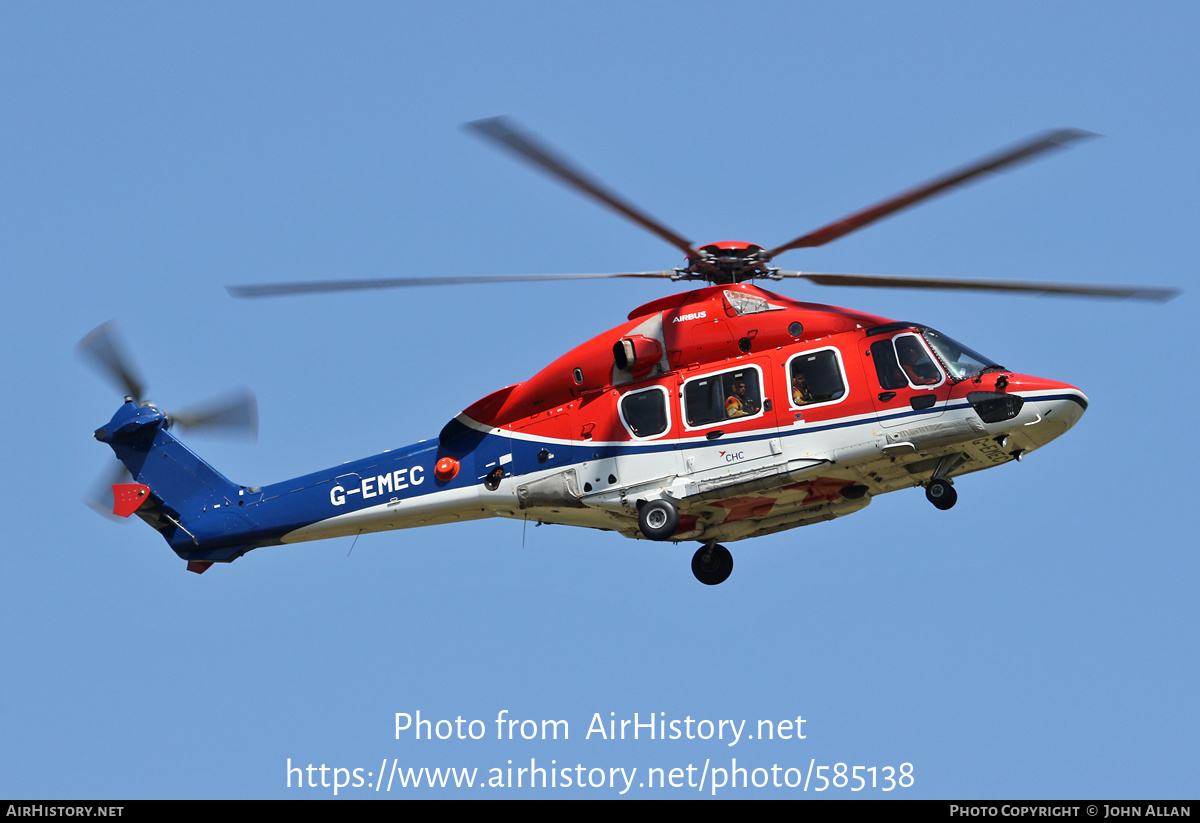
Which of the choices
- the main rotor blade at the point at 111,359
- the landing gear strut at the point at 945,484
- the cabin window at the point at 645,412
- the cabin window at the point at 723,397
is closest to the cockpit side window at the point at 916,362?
the landing gear strut at the point at 945,484

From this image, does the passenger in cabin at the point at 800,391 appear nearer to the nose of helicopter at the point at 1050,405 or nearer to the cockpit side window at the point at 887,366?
Result: the cockpit side window at the point at 887,366

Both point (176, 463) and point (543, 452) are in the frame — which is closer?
point (543, 452)

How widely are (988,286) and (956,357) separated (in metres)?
1.25

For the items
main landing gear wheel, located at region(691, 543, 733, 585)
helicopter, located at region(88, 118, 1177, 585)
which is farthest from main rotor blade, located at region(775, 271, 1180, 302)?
main landing gear wheel, located at region(691, 543, 733, 585)

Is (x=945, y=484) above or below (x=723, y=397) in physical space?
below

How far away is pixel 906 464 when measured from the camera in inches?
754

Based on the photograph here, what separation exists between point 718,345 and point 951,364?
126 inches

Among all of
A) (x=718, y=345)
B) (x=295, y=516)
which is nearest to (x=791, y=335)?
(x=718, y=345)

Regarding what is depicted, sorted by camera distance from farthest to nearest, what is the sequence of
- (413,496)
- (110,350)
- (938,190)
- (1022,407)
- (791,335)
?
(110,350), (413,496), (791,335), (1022,407), (938,190)

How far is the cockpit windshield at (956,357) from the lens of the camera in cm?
1889

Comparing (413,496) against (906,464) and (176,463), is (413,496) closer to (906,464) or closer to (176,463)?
(176,463)

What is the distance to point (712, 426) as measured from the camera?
19.6 m

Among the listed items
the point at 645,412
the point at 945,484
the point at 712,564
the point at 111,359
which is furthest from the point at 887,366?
the point at 111,359

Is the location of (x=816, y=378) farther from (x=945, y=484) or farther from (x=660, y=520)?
(x=660, y=520)
